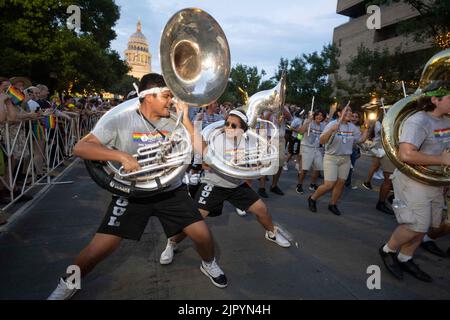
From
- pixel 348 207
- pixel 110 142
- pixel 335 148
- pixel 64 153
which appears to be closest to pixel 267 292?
pixel 110 142

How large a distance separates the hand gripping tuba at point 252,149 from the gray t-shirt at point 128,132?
2.61 feet

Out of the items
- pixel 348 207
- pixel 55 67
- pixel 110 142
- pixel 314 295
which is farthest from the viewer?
pixel 55 67

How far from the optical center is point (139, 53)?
88062 millimetres

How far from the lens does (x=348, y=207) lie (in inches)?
212

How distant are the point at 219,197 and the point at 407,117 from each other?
207cm

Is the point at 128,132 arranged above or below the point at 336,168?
above

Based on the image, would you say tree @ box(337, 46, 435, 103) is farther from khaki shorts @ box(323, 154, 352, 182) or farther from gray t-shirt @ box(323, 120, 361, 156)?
khaki shorts @ box(323, 154, 352, 182)

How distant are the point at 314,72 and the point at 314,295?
28.5 meters

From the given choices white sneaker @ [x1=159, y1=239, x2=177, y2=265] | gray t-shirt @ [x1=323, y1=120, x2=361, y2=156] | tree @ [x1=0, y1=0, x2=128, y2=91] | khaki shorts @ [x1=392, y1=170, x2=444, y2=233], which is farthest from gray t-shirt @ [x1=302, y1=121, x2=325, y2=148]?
tree @ [x1=0, y1=0, x2=128, y2=91]

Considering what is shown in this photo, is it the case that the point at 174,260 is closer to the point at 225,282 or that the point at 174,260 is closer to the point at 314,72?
the point at 225,282

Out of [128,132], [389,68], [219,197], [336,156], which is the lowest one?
[219,197]

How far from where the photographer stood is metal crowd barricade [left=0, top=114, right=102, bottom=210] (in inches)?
181

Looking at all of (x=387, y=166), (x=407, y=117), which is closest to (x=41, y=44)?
(x=387, y=166)

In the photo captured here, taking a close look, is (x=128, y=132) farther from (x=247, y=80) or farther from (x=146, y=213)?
(x=247, y=80)
